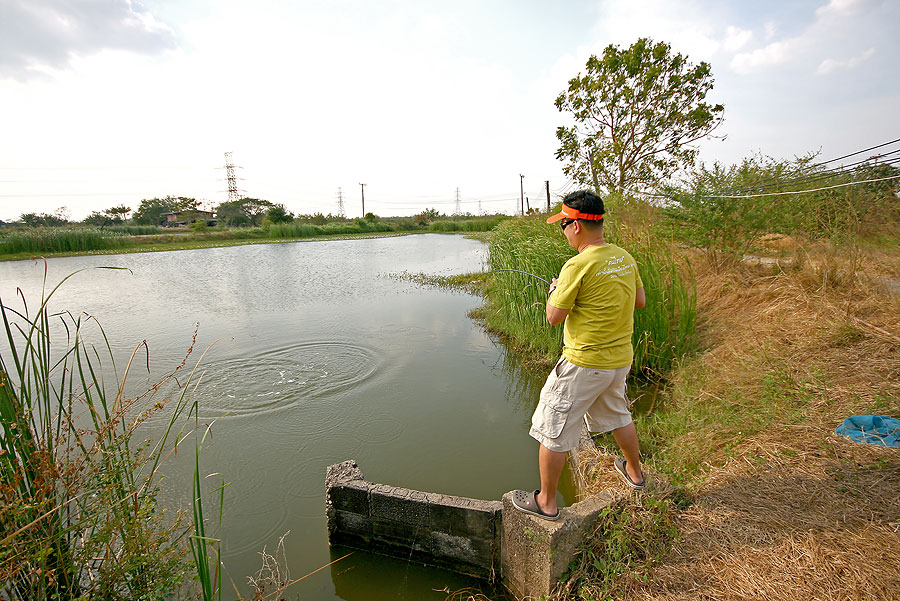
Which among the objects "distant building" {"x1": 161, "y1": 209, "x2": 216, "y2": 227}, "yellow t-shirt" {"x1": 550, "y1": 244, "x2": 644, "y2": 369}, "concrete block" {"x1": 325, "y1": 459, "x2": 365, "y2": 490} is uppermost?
"distant building" {"x1": 161, "y1": 209, "x2": 216, "y2": 227}

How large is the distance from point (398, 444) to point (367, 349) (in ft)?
9.42

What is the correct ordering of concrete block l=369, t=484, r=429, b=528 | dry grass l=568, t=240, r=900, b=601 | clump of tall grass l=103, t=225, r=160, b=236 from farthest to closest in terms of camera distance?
1. clump of tall grass l=103, t=225, r=160, b=236
2. concrete block l=369, t=484, r=429, b=528
3. dry grass l=568, t=240, r=900, b=601

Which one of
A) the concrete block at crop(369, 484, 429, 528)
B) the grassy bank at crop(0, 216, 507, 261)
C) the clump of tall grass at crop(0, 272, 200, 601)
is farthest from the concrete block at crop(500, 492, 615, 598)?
the grassy bank at crop(0, 216, 507, 261)

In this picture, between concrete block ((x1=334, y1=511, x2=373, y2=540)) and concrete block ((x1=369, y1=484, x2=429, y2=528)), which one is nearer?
concrete block ((x1=369, y1=484, x2=429, y2=528))

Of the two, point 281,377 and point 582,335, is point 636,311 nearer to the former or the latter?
point 582,335

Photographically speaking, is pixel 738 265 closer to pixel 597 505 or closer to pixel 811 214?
pixel 811 214

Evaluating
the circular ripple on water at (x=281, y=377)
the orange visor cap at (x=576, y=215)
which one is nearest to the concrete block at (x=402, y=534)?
the orange visor cap at (x=576, y=215)

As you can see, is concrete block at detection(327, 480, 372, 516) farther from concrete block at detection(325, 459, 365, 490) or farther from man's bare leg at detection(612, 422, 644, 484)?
man's bare leg at detection(612, 422, 644, 484)

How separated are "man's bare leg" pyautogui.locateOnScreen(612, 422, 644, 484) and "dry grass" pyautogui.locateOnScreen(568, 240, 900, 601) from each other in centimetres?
17

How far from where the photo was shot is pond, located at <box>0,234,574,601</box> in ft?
9.75

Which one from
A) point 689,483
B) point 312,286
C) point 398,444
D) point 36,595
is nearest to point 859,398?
point 689,483

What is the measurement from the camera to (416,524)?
2.69 m

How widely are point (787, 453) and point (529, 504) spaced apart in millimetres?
1723

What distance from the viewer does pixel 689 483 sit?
2596 mm
